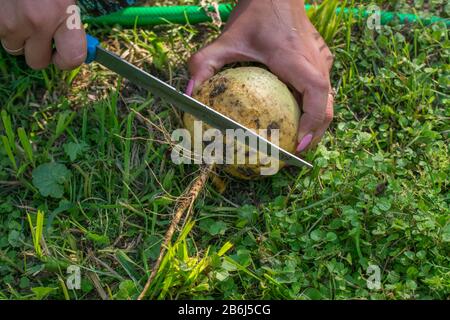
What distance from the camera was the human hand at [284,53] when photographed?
2.62m

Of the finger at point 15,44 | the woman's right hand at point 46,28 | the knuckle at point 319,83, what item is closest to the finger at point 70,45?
the woman's right hand at point 46,28

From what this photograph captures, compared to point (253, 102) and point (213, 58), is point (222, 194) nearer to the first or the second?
point (253, 102)

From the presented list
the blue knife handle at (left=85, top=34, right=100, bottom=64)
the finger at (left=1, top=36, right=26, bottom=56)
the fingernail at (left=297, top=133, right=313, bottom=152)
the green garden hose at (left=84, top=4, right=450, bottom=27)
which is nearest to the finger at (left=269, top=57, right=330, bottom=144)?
the fingernail at (left=297, top=133, right=313, bottom=152)

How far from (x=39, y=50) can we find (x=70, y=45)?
150mm

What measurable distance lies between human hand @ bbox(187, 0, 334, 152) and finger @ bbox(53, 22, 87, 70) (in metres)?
0.51

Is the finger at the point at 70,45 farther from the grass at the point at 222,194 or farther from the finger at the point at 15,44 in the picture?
the grass at the point at 222,194

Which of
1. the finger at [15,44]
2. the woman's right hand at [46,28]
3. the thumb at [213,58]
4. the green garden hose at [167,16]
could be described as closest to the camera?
the woman's right hand at [46,28]

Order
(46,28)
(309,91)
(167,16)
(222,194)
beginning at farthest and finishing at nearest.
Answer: (167,16) < (222,194) < (309,91) < (46,28)

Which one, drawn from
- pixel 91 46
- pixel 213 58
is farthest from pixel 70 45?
pixel 213 58

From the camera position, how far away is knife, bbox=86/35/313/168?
244 centimetres

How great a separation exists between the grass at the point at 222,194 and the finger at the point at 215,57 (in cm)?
25

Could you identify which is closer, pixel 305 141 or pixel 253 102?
pixel 253 102

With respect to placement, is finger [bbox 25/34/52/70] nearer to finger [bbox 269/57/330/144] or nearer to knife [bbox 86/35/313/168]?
knife [bbox 86/35/313/168]

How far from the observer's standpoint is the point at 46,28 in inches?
92.2
